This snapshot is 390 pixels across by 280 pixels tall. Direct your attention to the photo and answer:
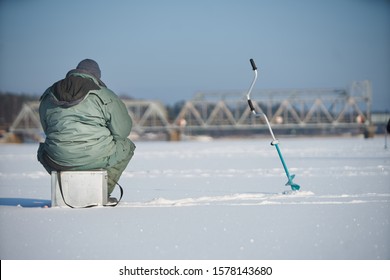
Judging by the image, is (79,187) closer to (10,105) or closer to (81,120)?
(81,120)

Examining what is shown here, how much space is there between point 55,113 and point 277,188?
338 cm

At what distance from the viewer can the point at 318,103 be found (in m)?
96.8

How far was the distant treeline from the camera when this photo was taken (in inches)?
4916

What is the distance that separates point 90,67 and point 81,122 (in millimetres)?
546

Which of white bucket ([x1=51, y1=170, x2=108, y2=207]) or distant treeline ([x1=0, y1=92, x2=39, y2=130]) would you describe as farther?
distant treeline ([x1=0, y1=92, x2=39, y2=130])

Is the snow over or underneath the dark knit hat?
underneath

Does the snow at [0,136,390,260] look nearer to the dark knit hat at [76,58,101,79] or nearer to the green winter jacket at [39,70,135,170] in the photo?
the green winter jacket at [39,70,135,170]

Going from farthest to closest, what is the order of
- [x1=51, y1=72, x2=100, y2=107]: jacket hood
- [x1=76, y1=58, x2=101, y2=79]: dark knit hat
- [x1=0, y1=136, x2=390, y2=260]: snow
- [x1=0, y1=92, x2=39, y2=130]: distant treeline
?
[x1=0, y1=92, x2=39, y2=130]: distant treeline → [x1=76, y1=58, x2=101, y2=79]: dark knit hat → [x1=51, y1=72, x2=100, y2=107]: jacket hood → [x1=0, y1=136, x2=390, y2=260]: snow

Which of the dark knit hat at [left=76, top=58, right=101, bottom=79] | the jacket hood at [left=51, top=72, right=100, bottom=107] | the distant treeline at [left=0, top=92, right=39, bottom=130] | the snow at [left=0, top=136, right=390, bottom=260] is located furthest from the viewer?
the distant treeline at [left=0, top=92, right=39, bottom=130]

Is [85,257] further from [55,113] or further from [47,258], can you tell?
[55,113]

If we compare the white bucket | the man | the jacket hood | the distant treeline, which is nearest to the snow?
the white bucket

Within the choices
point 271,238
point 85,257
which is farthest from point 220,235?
point 85,257

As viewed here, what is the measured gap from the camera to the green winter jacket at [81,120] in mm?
5730

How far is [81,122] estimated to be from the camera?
5805mm
